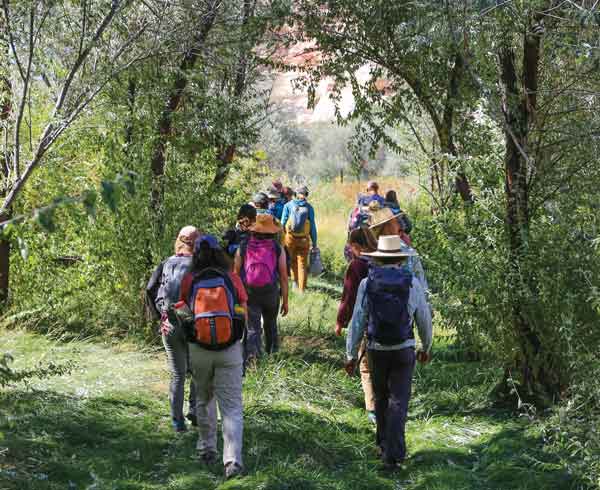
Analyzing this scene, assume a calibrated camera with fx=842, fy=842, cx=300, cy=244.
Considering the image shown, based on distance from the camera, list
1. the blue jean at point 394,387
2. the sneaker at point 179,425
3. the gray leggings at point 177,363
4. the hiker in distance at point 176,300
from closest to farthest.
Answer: the blue jean at point 394,387
the hiker in distance at point 176,300
the gray leggings at point 177,363
the sneaker at point 179,425

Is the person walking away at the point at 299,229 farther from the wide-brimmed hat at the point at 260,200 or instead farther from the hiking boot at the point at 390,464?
the hiking boot at the point at 390,464

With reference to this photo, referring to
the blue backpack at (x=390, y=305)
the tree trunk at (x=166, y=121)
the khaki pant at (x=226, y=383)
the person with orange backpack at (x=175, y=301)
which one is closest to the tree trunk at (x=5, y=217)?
the tree trunk at (x=166, y=121)

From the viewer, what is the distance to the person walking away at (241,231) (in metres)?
8.00

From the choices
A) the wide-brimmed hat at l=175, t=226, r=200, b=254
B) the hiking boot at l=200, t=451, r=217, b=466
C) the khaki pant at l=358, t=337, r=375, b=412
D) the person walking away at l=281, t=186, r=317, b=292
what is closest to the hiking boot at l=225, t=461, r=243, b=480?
the hiking boot at l=200, t=451, r=217, b=466

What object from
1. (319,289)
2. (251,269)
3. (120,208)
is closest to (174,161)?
(120,208)

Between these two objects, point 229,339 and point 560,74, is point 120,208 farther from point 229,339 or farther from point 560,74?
point 560,74

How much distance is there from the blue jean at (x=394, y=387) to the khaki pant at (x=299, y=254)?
6.97m

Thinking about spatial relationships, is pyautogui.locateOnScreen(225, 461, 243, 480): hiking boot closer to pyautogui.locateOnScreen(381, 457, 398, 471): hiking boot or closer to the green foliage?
pyautogui.locateOnScreen(381, 457, 398, 471): hiking boot

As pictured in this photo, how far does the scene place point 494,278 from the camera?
6.90 meters

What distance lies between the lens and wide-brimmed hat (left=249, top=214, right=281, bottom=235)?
26.6 ft

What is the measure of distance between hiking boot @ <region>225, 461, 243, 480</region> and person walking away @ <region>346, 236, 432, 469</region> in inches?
43.4

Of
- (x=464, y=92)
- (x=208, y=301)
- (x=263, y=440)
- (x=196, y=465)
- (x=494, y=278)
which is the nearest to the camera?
(x=208, y=301)

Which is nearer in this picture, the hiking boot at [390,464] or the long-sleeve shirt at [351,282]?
the hiking boot at [390,464]

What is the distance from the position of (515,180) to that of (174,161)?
4155 millimetres
